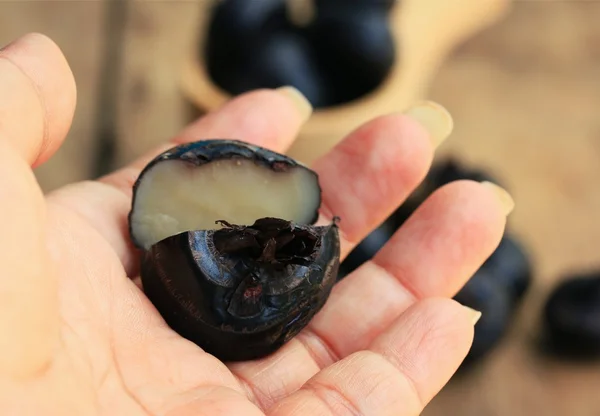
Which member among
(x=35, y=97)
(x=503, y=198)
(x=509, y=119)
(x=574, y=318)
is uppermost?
(x=35, y=97)

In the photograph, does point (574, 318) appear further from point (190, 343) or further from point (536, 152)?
point (190, 343)

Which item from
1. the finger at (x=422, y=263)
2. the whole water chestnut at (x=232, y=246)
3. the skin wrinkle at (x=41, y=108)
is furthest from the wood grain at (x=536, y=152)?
the skin wrinkle at (x=41, y=108)

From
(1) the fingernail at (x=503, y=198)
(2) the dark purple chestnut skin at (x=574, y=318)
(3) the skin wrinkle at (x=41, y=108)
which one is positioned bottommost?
(2) the dark purple chestnut skin at (x=574, y=318)

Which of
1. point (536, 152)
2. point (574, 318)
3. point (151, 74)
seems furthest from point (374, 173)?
point (151, 74)

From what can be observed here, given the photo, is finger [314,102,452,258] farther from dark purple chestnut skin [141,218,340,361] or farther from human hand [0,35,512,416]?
dark purple chestnut skin [141,218,340,361]

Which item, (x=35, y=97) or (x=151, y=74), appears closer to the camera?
(x=35, y=97)

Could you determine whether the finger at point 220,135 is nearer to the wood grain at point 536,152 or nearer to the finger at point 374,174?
the finger at point 374,174

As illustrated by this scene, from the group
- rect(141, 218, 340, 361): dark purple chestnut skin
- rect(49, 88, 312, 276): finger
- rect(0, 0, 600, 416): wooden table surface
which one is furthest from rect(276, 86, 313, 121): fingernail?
rect(0, 0, 600, 416): wooden table surface
